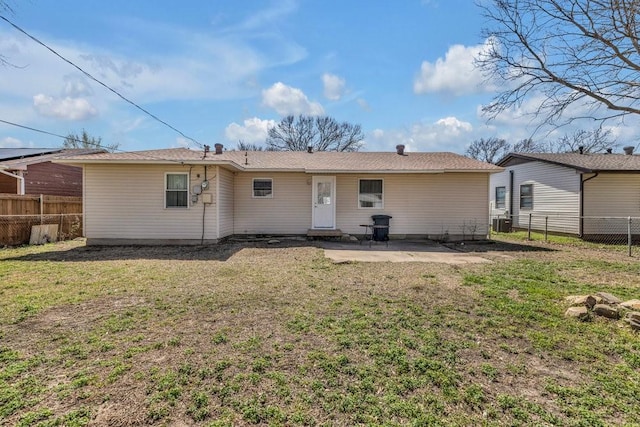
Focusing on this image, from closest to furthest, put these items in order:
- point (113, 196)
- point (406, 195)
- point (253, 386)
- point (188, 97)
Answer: point (253, 386)
point (113, 196)
point (406, 195)
point (188, 97)

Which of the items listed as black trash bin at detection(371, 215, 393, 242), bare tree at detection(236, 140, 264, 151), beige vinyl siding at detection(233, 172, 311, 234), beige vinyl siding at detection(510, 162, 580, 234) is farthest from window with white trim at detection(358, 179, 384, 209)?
bare tree at detection(236, 140, 264, 151)

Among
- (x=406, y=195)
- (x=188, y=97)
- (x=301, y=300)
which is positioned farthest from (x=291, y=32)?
(x=301, y=300)

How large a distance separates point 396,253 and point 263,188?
530 centimetres

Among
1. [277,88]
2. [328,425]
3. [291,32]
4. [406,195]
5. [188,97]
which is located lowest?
[328,425]

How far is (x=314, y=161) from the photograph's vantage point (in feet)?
40.6

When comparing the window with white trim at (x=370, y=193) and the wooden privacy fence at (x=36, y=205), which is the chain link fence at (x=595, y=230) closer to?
the window with white trim at (x=370, y=193)

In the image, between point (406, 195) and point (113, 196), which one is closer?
point (113, 196)

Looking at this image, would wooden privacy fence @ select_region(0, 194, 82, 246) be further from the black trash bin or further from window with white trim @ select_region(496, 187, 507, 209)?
window with white trim @ select_region(496, 187, 507, 209)

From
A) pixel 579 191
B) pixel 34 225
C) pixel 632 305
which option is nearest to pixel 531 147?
pixel 579 191

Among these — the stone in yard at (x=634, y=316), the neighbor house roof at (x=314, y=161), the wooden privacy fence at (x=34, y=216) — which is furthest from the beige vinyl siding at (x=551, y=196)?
the wooden privacy fence at (x=34, y=216)

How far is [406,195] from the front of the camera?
11695 mm

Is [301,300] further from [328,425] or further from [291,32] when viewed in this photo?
[291,32]

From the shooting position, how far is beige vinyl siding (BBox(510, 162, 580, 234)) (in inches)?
479

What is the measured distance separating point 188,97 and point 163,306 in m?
11.3
